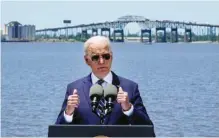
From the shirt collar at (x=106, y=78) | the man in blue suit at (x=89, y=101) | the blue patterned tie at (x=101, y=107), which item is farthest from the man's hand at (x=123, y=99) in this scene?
the shirt collar at (x=106, y=78)

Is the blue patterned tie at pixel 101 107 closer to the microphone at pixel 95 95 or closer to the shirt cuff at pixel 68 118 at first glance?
the microphone at pixel 95 95

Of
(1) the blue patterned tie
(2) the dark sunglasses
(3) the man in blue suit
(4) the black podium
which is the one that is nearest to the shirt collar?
(3) the man in blue suit

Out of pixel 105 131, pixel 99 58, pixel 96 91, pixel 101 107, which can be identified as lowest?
pixel 105 131

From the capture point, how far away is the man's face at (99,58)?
5227mm

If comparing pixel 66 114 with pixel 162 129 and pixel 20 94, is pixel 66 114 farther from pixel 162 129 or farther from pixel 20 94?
pixel 20 94

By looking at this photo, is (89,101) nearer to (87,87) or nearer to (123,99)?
(87,87)

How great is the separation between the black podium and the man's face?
0.49 metres

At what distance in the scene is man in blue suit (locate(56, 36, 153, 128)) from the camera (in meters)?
5.18

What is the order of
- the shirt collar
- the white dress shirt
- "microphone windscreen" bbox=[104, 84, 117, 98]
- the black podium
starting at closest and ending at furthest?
the black podium
"microphone windscreen" bbox=[104, 84, 117, 98]
the white dress shirt
the shirt collar

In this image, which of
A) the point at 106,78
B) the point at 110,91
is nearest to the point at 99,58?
the point at 106,78

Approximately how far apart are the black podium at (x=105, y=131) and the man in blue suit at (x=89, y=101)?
0.70ft

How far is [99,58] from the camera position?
5.22 metres

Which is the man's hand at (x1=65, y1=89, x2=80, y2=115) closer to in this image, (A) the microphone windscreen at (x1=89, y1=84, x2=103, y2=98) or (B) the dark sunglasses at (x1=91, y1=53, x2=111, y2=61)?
(A) the microphone windscreen at (x1=89, y1=84, x2=103, y2=98)

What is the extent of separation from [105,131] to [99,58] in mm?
574
